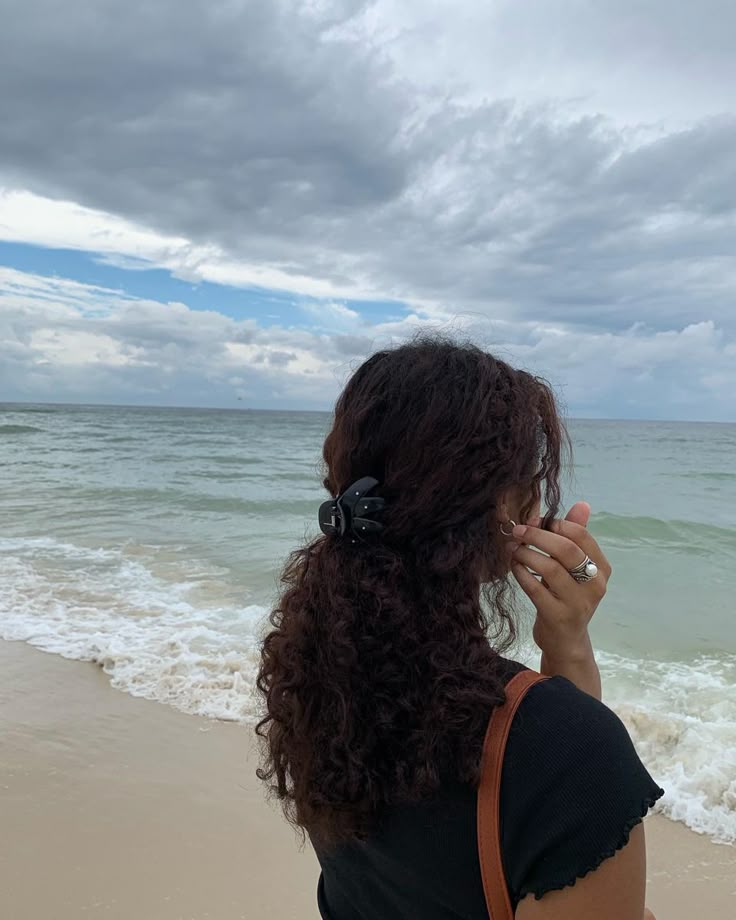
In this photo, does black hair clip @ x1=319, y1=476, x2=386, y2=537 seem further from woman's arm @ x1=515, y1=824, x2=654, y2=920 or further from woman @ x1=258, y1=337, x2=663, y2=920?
woman's arm @ x1=515, y1=824, x2=654, y2=920

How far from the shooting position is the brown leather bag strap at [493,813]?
3.49 ft

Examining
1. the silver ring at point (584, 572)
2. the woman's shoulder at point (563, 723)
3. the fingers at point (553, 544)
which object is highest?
the fingers at point (553, 544)

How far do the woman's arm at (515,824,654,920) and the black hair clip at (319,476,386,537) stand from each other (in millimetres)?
613

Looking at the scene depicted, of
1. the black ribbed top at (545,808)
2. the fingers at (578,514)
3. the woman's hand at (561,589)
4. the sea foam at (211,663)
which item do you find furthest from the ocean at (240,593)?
the black ribbed top at (545,808)

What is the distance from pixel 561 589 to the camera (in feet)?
4.50

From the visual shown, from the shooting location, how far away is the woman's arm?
1.02m

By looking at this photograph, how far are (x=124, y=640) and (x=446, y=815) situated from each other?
21.1 feet

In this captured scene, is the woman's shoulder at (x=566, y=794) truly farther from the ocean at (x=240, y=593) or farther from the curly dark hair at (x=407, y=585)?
the ocean at (x=240, y=593)

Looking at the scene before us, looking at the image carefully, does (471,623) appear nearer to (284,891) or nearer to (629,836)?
(629,836)

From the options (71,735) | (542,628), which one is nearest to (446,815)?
(542,628)

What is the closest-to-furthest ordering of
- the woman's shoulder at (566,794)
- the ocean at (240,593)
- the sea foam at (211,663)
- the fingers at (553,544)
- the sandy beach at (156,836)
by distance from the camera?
1. the woman's shoulder at (566,794)
2. the fingers at (553,544)
3. the sandy beach at (156,836)
4. the sea foam at (211,663)
5. the ocean at (240,593)

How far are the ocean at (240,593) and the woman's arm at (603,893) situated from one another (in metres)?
0.69

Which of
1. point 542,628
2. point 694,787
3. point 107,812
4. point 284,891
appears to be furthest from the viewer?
point 694,787

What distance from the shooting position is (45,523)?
44.8 ft
